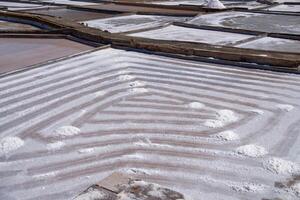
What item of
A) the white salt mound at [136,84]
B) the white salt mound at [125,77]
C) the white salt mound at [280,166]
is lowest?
the white salt mound at [280,166]

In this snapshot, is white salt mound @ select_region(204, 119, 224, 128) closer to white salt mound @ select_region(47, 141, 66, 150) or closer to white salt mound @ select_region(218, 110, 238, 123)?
white salt mound @ select_region(218, 110, 238, 123)

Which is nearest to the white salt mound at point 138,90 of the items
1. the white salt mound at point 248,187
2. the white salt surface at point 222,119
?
the white salt surface at point 222,119

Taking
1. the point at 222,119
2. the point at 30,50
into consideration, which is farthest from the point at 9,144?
the point at 30,50

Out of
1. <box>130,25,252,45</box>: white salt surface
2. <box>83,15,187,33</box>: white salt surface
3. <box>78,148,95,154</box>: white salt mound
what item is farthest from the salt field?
<box>83,15,187,33</box>: white salt surface

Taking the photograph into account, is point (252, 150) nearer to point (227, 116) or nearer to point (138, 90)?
point (227, 116)

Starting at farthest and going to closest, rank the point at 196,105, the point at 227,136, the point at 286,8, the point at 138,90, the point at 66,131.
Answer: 1. the point at 286,8
2. the point at 138,90
3. the point at 196,105
4. the point at 66,131
5. the point at 227,136

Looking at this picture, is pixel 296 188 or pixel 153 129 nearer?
pixel 296 188

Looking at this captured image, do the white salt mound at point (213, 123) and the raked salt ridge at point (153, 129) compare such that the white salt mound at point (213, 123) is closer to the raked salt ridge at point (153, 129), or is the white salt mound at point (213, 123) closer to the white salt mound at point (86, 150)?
the raked salt ridge at point (153, 129)
